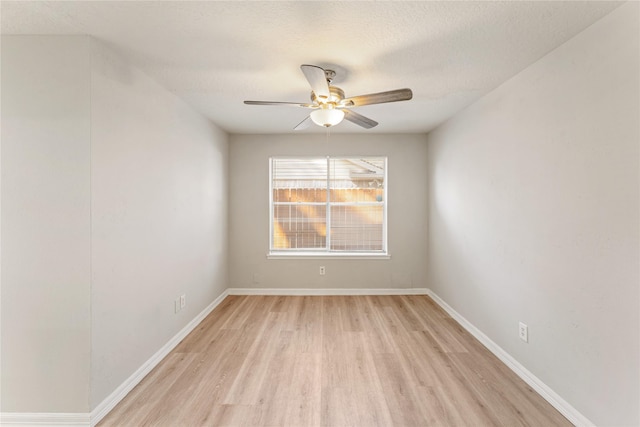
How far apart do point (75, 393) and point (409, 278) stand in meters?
3.93

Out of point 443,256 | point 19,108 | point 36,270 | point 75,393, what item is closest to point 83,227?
point 36,270

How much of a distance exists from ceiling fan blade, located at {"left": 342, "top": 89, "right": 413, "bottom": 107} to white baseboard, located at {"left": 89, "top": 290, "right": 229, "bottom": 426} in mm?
2663

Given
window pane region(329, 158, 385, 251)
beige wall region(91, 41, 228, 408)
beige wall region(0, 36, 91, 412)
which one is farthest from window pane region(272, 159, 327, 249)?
beige wall region(0, 36, 91, 412)

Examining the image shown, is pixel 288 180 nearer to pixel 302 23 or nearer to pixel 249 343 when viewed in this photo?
pixel 249 343

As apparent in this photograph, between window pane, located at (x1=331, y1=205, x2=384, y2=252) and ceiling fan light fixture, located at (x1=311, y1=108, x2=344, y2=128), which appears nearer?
ceiling fan light fixture, located at (x1=311, y1=108, x2=344, y2=128)

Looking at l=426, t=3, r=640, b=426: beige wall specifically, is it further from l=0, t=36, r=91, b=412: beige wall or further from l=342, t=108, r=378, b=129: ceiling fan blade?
l=0, t=36, r=91, b=412: beige wall

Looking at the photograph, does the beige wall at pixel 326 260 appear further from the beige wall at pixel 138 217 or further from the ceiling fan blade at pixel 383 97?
the ceiling fan blade at pixel 383 97

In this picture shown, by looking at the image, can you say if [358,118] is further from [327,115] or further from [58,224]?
[58,224]

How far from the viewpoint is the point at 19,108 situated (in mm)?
1815

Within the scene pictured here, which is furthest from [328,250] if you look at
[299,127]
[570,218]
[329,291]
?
[570,218]

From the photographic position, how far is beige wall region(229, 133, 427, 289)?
14.7 ft

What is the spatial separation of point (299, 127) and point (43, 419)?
2887 mm

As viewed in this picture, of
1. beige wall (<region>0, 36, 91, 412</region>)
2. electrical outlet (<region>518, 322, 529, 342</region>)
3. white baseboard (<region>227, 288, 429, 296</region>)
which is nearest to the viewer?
beige wall (<region>0, 36, 91, 412</region>)

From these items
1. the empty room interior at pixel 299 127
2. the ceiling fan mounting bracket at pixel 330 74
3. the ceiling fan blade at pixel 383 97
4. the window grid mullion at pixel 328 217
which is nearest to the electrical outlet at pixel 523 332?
the empty room interior at pixel 299 127
